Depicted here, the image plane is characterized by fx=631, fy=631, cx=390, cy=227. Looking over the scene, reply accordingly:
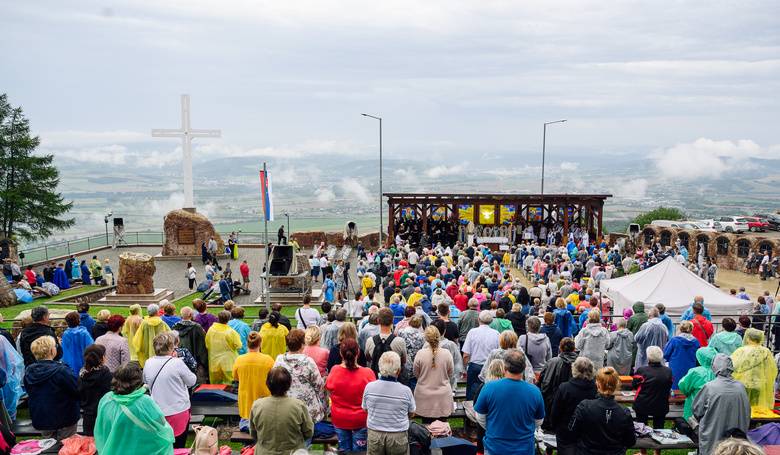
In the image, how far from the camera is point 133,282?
20922 millimetres

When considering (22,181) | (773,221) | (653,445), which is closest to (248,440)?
(653,445)

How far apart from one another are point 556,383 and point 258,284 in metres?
18.8

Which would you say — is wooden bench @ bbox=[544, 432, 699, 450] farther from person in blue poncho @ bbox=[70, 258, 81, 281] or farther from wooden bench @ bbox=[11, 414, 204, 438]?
person in blue poncho @ bbox=[70, 258, 81, 281]

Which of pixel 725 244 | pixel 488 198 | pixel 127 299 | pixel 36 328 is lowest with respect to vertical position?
pixel 127 299

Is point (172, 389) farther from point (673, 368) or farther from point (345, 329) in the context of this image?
point (673, 368)

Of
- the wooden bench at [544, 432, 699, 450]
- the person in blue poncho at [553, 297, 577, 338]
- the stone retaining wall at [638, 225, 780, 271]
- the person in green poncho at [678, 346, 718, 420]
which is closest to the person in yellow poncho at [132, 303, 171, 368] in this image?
the wooden bench at [544, 432, 699, 450]

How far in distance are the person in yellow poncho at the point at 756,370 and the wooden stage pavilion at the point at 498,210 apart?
86.3 feet

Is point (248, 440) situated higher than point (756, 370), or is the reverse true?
point (756, 370)

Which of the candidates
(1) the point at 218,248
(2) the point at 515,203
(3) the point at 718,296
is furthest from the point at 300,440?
(2) the point at 515,203

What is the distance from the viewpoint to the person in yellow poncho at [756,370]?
→ 7344 mm

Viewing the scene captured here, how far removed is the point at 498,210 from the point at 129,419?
99.5ft

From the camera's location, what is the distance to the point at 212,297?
21.3 metres

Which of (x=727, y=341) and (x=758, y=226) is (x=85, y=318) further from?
(x=758, y=226)

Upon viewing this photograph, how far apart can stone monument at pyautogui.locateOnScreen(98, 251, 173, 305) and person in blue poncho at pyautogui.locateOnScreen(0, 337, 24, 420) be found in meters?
13.5
